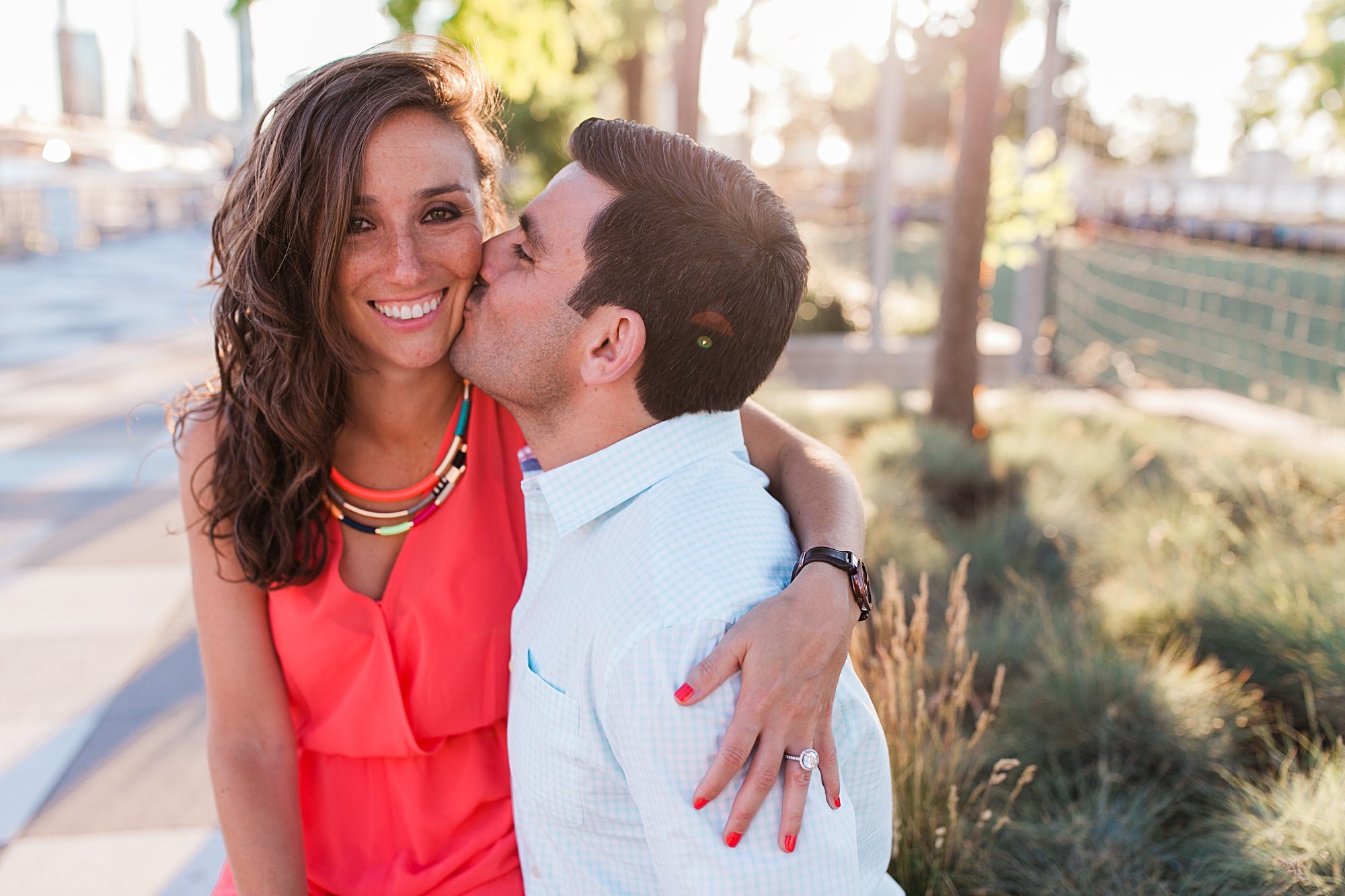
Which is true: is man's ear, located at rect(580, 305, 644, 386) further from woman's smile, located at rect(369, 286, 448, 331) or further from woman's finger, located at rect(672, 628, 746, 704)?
woman's finger, located at rect(672, 628, 746, 704)

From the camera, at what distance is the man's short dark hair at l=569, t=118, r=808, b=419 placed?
63.0 inches

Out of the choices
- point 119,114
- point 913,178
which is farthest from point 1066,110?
point 913,178

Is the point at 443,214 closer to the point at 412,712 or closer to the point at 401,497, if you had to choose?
the point at 401,497

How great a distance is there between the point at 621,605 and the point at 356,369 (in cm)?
85

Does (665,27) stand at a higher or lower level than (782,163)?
higher

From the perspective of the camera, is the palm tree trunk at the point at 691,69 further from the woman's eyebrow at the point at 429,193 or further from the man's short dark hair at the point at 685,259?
the man's short dark hair at the point at 685,259

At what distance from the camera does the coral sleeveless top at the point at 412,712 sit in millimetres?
1887

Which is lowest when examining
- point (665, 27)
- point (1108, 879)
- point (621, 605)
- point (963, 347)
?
point (1108, 879)

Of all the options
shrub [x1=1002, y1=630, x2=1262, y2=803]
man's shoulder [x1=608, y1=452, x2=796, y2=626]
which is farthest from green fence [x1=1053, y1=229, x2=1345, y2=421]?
man's shoulder [x1=608, y1=452, x2=796, y2=626]

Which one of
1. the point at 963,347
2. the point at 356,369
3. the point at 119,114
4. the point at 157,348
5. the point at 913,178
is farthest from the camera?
the point at 913,178

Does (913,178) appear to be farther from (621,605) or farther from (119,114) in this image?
(621,605)

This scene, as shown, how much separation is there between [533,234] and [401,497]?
0.59m

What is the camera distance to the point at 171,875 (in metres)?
2.73

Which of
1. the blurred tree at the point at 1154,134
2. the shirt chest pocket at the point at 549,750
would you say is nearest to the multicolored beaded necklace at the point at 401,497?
the shirt chest pocket at the point at 549,750
